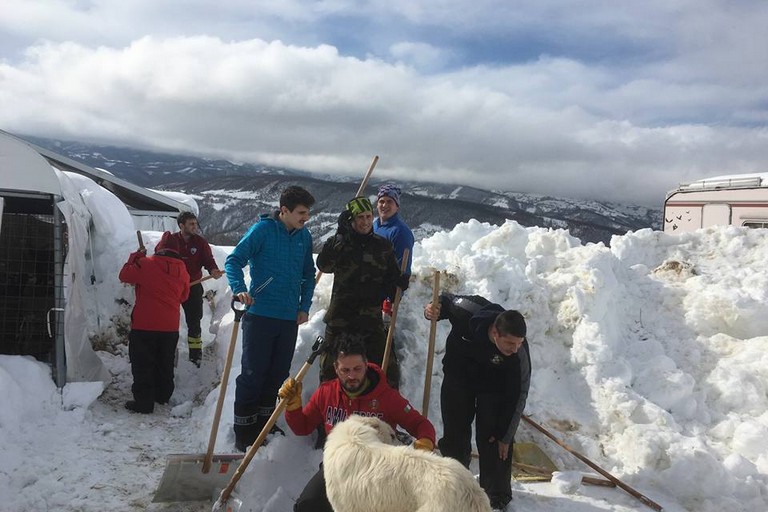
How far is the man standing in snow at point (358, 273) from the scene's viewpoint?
4.13 m

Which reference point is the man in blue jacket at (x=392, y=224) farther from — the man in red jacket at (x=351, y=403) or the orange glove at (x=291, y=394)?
the orange glove at (x=291, y=394)

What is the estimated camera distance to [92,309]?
6594 millimetres

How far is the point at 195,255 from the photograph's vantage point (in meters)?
6.31

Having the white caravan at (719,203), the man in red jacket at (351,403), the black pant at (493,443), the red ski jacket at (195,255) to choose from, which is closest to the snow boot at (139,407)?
the red ski jacket at (195,255)

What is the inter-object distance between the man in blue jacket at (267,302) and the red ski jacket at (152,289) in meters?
1.73

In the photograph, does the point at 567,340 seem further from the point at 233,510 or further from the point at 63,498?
the point at 63,498

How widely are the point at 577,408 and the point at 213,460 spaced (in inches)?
157

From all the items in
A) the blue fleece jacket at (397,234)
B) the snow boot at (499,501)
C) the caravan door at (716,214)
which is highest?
the caravan door at (716,214)

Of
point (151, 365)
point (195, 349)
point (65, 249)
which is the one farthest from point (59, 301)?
point (195, 349)

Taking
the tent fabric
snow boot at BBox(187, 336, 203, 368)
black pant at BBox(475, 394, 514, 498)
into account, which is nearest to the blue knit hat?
black pant at BBox(475, 394, 514, 498)

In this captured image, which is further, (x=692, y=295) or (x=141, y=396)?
(x=692, y=295)

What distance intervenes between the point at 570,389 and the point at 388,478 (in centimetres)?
417

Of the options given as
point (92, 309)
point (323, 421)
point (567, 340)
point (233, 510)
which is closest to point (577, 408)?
point (567, 340)

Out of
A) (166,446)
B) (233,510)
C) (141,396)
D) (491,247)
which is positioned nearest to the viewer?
(233,510)
